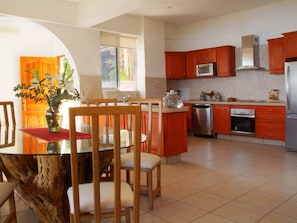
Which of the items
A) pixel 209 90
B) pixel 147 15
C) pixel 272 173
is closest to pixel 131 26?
pixel 147 15

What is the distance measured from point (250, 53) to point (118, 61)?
2.99 m

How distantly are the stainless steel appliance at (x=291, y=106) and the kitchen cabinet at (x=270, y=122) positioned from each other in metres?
0.38

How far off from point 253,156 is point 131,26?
3.88 m

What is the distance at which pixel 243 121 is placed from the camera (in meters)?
5.84

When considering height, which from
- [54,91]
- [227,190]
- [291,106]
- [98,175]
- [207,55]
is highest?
[207,55]

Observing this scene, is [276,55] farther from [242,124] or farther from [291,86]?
[242,124]

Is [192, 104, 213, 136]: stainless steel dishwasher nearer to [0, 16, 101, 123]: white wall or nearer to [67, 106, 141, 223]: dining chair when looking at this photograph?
[0, 16, 101, 123]: white wall

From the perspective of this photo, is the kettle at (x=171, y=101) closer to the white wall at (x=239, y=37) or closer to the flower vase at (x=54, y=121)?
the flower vase at (x=54, y=121)

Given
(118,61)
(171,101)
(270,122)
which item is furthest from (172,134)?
(118,61)

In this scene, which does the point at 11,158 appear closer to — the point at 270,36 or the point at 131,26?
the point at 131,26

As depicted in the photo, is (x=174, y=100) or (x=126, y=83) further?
(x=126, y=83)

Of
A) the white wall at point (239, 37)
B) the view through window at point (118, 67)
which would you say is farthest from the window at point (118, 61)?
the white wall at point (239, 37)

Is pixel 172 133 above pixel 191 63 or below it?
below

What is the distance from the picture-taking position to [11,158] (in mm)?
2197
